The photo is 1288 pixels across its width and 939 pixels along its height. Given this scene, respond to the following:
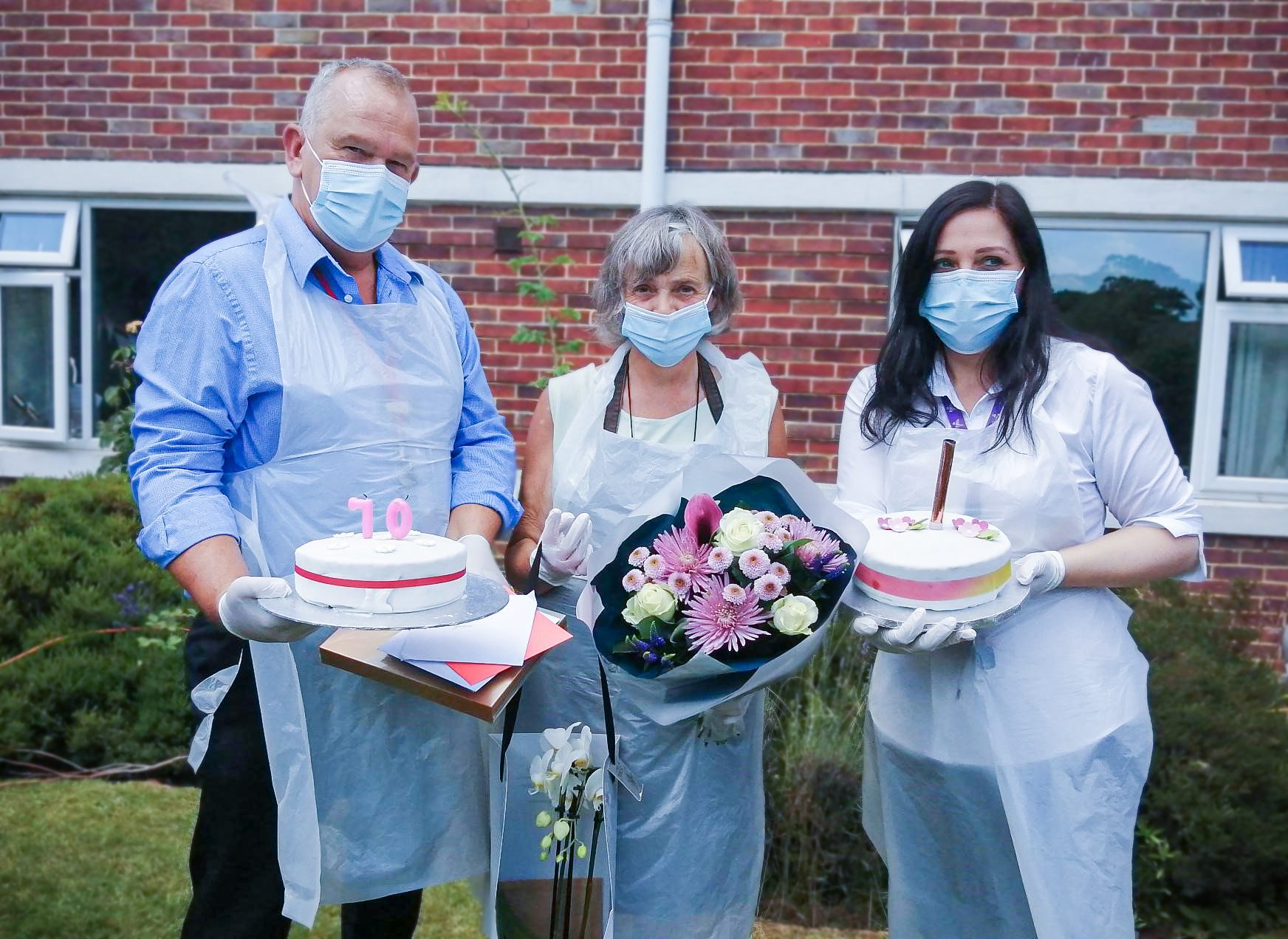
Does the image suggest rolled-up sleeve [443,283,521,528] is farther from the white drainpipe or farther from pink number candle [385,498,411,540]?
the white drainpipe

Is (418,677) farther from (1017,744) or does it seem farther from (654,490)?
(1017,744)

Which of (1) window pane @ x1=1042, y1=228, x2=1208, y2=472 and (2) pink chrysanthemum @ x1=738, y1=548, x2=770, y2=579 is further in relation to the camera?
(1) window pane @ x1=1042, y1=228, x2=1208, y2=472

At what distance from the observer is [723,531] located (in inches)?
76.0

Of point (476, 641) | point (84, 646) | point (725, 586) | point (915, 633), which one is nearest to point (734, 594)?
point (725, 586)

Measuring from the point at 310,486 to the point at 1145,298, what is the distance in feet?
15.2

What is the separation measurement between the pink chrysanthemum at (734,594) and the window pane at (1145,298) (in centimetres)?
414

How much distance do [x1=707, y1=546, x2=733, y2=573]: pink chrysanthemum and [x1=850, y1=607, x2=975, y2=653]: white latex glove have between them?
27 centimetres

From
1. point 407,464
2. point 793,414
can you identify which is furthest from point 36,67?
point 407,464

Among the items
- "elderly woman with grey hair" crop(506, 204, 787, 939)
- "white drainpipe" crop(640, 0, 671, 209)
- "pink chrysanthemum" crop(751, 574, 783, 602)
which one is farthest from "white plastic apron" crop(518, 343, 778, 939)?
"white drainpipe" crop(640, 0, 671, 209)

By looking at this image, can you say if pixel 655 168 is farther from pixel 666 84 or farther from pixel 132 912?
pixel 132 912

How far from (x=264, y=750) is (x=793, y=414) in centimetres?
377

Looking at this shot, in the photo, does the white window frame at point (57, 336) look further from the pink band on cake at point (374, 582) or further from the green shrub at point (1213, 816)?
the green shrub at point (1213, 816)

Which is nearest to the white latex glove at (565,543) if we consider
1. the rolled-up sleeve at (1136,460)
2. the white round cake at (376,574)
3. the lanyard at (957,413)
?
the white round cake at (376,574)

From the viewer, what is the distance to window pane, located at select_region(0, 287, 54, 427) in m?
6.04
